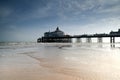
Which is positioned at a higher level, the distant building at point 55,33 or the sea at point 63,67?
the distant building at point 55,33

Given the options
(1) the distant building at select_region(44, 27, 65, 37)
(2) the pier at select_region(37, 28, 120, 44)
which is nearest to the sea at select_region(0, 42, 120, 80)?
(2) the pier at select_region(37, 28, 120, 44)

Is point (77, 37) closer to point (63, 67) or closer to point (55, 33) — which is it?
point (55, 33)

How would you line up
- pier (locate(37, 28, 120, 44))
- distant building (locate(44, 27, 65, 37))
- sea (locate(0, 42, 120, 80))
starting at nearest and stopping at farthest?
sea (locate(0, 42, 120, 80)) < pier (locate(37, 28, 120, 44)) < distant building (locate(44, 27, 65, 37))

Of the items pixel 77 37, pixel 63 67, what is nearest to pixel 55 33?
pixel 77 37

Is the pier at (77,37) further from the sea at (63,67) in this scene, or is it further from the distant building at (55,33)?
the sea at (63,67)

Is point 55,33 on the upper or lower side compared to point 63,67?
upper

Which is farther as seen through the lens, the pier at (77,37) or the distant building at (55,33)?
the distant building at (55,33)

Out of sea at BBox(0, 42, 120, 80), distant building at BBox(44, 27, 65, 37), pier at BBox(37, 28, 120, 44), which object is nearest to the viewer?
sea at BBox(0, 42, 120, 80)

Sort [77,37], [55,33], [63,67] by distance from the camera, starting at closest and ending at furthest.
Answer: [63,67] → [77,37] → [55,33]

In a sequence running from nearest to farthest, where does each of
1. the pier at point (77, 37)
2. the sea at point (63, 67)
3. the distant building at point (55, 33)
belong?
1. the sea at point (63, 67)
2. the pier at point (77, 37)
3. the distant building at point (55, 33)

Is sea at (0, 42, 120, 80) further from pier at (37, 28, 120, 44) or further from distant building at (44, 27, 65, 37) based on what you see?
distant building at (44, 27, 65, 37)

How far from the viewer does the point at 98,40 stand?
9775cm

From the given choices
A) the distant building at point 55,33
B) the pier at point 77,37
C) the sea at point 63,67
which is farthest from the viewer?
the distant building at point 55,33

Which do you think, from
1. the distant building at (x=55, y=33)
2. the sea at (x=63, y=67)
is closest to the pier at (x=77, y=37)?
the distant building at (x=55, y=33)
